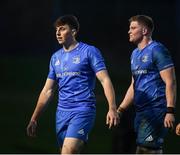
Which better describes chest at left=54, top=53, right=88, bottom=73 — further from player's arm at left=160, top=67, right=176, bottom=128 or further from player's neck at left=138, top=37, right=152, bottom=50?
player's arm at left=160, top=67, right=176, bottom=128

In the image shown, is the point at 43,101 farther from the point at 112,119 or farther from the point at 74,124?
the point at 112,119

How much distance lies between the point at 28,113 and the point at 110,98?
9565mm

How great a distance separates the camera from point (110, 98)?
6.68m

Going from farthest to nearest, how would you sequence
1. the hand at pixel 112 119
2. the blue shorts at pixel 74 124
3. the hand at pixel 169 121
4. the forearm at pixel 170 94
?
1. the blue shorts at pixel 74 124
2. the forearm at pixel 170 94
3. the hand at pixel 169 121
4. the hand at pixel 112 119

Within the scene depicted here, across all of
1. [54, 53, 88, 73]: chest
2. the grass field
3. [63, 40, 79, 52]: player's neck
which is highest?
[63, 40, 79, 52]: player's neck

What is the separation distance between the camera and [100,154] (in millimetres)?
11008

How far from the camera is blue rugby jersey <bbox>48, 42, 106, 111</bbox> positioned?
7035 mm

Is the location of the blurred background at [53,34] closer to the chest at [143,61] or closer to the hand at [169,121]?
the chest at [143,61]

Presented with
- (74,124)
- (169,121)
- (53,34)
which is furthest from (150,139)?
(53,34)

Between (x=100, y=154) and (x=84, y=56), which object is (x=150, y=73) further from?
(x=100, y=154)

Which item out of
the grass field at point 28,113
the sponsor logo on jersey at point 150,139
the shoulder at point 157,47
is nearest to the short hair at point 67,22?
the shoulder at point 157,47

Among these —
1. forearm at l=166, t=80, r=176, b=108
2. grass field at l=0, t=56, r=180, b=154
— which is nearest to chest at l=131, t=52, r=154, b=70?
forearm at l=166, t=80, r=176, b=108

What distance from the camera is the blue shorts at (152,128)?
7047 millimetres

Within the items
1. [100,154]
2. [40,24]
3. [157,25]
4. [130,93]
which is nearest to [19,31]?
[40,24]
